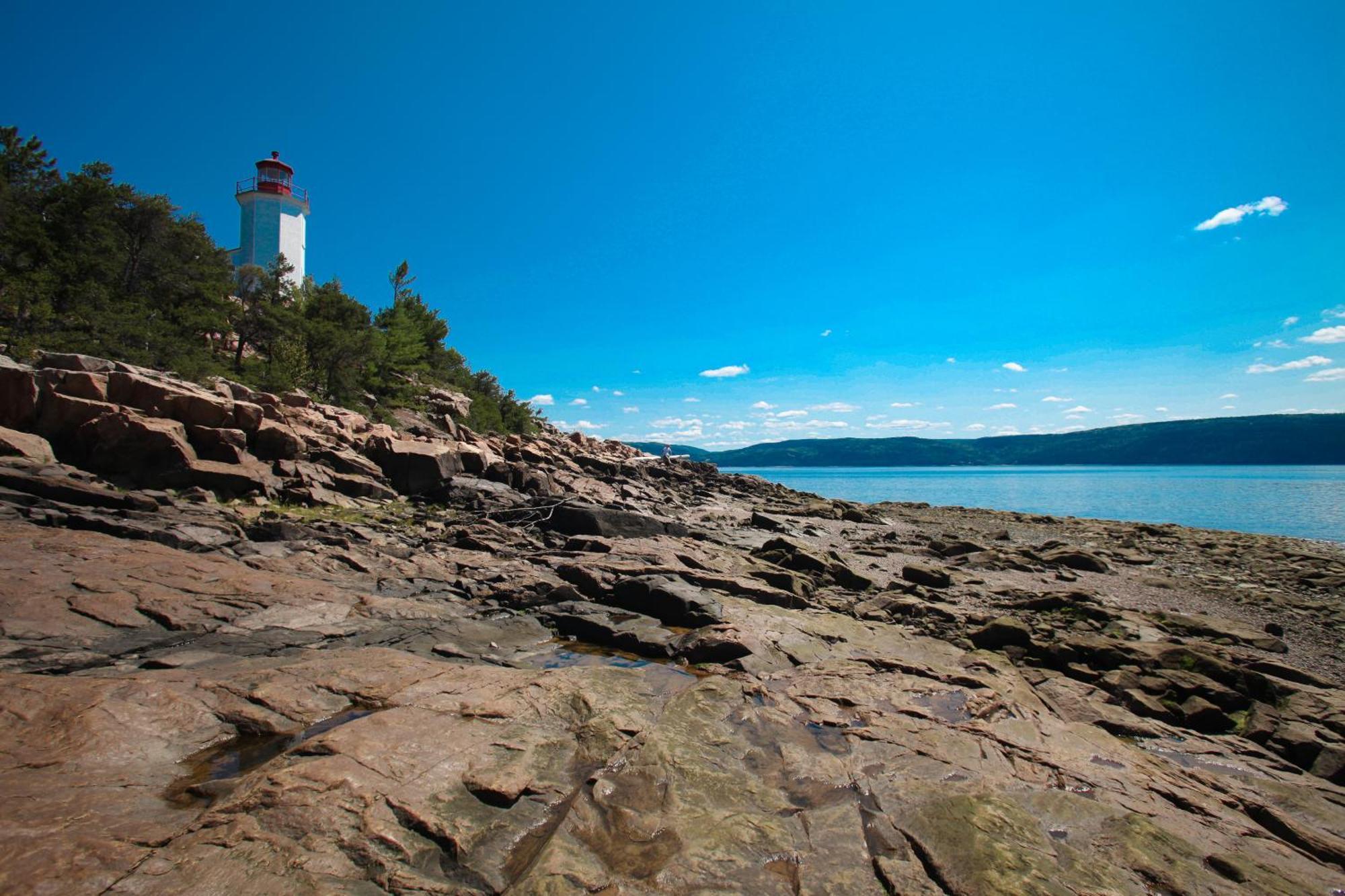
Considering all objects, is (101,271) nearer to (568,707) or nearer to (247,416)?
(247,416)

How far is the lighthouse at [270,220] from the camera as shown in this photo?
5597 cm

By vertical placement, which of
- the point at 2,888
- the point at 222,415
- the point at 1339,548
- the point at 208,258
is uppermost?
the point at 208,258

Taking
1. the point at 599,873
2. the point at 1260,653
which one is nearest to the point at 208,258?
the point at 599,873

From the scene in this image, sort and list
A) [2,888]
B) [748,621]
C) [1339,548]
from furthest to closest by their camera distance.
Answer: [1339,548], [748,621], [2,888]

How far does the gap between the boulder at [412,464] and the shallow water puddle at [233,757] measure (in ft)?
53.3

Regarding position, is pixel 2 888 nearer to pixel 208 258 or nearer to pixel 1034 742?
pixel 1034 742

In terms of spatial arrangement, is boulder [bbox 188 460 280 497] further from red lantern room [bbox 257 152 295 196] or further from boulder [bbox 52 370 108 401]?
red lantern room [bbox 257 152 295 196]

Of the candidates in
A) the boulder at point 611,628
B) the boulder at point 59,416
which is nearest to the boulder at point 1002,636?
the boulder at point 611,628

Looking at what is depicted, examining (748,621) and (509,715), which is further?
(748,621)

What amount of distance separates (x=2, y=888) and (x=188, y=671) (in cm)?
413

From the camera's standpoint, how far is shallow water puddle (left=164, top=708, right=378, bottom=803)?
462 cm

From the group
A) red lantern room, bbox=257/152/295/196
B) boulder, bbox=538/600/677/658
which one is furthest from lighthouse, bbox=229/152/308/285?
boulder, bbox=538/600/677/658

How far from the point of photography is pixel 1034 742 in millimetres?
6719

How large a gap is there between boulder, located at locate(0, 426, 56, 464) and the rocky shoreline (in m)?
0.12
